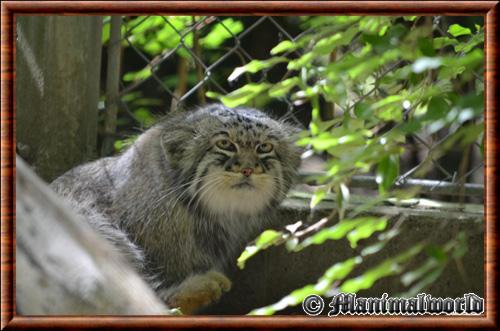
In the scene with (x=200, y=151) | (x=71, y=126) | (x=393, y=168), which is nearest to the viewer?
(x=393, y=168)

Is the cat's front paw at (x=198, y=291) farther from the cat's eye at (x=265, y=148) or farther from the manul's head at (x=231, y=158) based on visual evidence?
the cat's eye at (x=265, y=148)

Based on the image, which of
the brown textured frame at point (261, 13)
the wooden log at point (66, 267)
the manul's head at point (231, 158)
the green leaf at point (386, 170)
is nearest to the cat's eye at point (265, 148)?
the manul's head at point (231, 158)

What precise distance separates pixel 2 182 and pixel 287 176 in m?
1.43

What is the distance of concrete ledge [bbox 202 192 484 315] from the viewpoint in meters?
3.10

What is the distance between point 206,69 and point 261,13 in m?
1.14

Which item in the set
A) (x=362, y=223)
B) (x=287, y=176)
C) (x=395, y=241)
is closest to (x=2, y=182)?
(x=362, y=223)

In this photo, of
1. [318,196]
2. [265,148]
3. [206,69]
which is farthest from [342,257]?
[318,196]

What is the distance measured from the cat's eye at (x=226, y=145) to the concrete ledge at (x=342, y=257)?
379 mm

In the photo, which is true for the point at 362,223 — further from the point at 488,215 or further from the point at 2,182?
the point at 2,182

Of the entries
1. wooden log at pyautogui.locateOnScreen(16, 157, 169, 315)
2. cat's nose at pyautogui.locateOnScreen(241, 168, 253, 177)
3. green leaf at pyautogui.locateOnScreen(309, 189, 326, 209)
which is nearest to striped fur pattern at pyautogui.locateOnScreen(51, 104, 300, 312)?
cat's nose at pyautogui.locateOnScreen(241, 168, 253, 177)

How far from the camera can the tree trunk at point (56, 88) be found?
10.7 ft

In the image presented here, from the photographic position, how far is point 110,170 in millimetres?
3359

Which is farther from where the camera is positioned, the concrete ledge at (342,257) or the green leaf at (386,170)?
the concrete ledge at (342,257)

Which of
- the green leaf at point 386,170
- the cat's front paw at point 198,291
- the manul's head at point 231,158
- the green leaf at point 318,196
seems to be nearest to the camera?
the green leaf at point 386,170
